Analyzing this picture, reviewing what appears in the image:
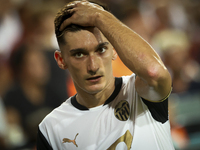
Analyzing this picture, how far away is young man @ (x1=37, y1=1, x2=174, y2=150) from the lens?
1101 mm

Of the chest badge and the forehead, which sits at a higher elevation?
the forehead

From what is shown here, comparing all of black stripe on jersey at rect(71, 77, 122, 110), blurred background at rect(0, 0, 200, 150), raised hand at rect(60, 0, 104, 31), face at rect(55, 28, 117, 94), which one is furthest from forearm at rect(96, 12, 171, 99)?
blurred background at rect(0, 0, 200, 150)

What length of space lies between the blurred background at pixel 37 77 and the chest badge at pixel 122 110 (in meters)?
1.25

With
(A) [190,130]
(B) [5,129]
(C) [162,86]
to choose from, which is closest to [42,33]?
(B) [5,129]

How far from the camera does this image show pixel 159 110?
4.10ft

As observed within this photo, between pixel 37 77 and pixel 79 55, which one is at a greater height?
pixel 79 55

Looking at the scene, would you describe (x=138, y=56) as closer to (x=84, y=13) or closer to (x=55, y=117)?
(x=84, y=13)

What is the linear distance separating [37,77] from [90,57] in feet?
4.50

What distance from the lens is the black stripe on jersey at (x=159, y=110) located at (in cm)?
121

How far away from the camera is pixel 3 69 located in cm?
241

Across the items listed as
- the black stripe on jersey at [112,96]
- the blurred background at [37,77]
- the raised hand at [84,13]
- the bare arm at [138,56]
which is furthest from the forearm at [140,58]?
the blurred background at [37,77]

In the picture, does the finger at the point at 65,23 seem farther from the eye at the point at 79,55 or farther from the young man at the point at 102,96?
the eye at the point at 79,55

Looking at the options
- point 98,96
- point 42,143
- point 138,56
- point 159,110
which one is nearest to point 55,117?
point 42,143

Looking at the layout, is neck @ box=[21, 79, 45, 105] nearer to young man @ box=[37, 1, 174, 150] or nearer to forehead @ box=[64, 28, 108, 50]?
young man @ box=[37, 1, 174, 150]
